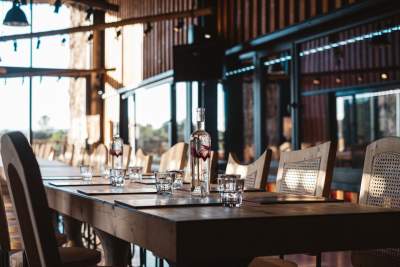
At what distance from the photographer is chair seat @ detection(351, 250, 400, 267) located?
9.24 feet

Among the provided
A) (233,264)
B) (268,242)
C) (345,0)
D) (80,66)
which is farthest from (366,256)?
(80,66)

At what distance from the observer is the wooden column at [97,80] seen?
691 inches

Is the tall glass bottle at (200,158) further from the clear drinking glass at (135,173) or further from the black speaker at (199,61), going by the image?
the black speaker at (199,61)

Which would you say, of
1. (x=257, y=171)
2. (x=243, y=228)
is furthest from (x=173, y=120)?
(x=243, y=228)

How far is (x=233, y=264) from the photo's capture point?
219 cm

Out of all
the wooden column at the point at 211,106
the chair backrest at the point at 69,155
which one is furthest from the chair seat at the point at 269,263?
the chair backrest at the point at 69,155

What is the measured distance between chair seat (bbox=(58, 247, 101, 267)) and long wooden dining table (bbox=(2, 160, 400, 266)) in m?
0.68

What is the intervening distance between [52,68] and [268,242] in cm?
1552

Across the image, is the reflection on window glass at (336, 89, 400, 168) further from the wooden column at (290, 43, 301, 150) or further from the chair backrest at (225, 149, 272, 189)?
the chair backrest at (225, 149, 272, 189)

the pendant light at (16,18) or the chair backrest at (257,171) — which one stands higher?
the pendant light at (16,18)

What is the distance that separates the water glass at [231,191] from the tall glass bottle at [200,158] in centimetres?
49

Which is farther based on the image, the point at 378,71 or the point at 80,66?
the point at 80,66

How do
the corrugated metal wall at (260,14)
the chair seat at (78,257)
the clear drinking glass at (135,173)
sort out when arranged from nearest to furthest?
the chair seat at (78,257) → the clear drinking glass at (135,173) → the corrugated metal wall at (260,14)

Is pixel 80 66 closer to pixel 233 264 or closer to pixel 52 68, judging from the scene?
pixel 52 68
